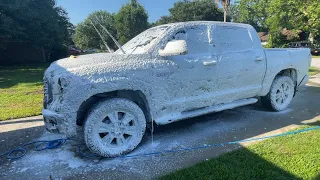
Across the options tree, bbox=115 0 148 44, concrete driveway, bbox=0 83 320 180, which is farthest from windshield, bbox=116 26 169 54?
tree, bbox=115 0 148 44

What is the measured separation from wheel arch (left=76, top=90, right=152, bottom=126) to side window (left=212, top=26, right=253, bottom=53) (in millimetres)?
1677

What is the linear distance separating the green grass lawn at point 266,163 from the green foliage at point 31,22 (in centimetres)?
1569

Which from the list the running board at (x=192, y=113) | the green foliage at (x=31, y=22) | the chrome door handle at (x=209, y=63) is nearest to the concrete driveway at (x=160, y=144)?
the running board at (x=192, y=113)

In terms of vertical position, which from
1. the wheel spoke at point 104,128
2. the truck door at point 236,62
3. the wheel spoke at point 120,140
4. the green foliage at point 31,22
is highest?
the green foliage at point 31,22

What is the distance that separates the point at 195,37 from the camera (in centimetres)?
429

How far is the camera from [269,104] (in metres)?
5.50

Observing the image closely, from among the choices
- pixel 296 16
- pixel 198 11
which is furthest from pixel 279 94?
pixel 198 11

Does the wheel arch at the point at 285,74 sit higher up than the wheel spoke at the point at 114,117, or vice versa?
the wheel arch at the point at 285,74

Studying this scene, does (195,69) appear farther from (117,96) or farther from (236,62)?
(117,96)

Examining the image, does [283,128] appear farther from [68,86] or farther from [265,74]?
[68,86]

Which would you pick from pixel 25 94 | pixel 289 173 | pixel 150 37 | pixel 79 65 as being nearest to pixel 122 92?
pixel 79 65

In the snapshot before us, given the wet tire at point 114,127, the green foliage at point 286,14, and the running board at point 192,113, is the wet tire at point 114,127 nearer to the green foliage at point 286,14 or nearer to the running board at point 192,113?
the running board at point 192,113

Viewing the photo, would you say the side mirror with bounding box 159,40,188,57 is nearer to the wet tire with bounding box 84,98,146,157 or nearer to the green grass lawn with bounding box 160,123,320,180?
the wet tire with bounding box 84,98,146,157

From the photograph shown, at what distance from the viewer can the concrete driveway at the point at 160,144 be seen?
3277mm
